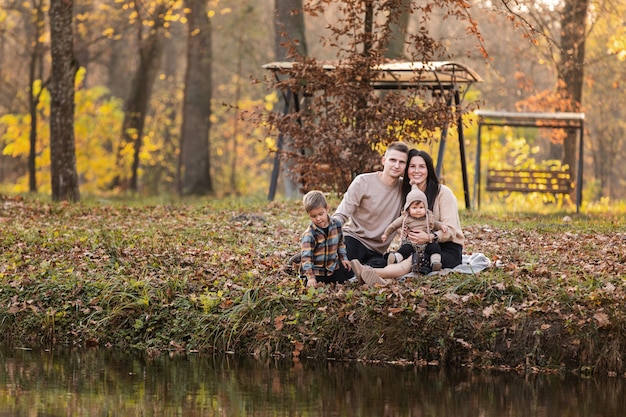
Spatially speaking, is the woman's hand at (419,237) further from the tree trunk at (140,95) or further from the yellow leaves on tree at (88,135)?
the yellow leaves on tree at (88,135)

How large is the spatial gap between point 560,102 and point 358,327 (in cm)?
1737

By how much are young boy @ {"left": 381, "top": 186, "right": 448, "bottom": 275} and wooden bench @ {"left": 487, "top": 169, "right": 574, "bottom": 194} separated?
38.1 feet

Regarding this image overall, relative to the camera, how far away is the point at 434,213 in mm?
9586

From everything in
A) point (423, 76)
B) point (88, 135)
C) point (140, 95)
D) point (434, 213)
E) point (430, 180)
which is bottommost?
point (434, 213)

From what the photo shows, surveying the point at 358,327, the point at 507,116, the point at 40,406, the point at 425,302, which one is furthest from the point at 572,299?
the point at 507,116

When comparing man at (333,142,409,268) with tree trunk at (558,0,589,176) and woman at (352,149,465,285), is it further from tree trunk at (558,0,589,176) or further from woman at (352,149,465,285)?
tree trunk at (558,0,589,176)

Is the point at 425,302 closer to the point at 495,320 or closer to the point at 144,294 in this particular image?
the point at 495,320

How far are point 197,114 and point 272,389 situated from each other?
19.3 meters

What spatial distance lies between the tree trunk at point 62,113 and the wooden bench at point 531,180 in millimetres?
8405

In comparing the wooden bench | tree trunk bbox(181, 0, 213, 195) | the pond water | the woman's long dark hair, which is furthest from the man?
tree trunk bbox(181, 0, 213, 195)

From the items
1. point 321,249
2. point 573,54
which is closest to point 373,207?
point 321,249

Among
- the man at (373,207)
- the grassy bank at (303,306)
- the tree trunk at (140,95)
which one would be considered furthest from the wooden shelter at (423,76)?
the tree trunk at (140,95)

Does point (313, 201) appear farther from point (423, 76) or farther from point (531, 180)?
point (531, 180)

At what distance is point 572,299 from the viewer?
832 centimetres
